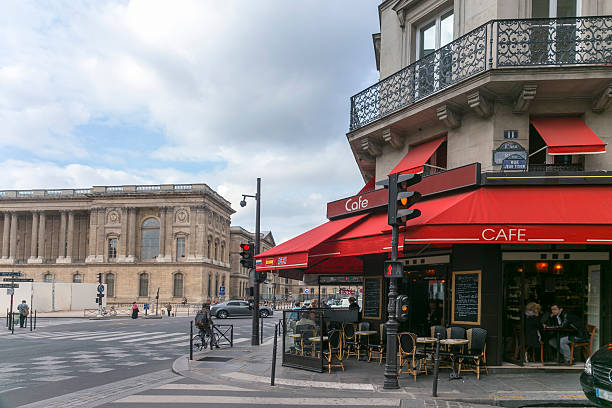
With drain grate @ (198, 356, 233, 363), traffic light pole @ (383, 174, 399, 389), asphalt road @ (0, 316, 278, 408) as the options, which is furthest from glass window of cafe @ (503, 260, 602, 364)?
asphalt road @ (0, 316, 278, 408)

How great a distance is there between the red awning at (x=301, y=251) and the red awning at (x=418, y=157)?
192cm

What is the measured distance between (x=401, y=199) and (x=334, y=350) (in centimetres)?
460

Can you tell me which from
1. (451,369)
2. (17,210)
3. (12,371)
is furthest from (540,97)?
(17,210)

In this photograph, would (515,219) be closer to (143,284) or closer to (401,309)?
(401,309)

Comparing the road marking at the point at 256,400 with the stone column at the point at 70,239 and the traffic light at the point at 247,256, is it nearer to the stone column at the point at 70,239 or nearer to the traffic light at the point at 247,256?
the traffic light at the point at 247,256

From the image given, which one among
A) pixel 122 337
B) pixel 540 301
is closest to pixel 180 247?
pixel 122 337

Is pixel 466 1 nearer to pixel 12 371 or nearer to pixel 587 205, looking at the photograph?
pixel 587 205

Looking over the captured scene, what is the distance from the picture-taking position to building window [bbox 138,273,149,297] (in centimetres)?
7888

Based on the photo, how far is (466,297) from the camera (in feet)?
37.1

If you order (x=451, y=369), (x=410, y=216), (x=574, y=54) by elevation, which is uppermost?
(x=574, y=54)

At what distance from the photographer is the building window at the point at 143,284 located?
7888cm

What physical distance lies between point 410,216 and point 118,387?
6.83 m

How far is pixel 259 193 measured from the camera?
20.5 metres

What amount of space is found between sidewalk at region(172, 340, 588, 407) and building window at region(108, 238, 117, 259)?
238 feet
